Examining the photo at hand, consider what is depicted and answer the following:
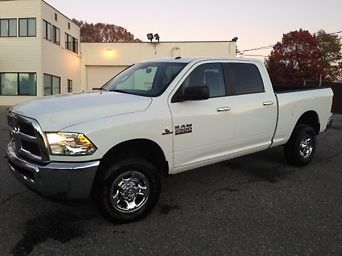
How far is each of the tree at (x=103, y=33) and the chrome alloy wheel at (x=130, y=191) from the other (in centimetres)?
7094

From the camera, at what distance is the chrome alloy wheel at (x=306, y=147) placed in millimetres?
6883

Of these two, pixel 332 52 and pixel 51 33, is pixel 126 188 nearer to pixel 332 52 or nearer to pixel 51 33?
pixel 51 33

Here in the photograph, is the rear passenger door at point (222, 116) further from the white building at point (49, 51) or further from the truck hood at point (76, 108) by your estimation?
the white building at point (49, 51)

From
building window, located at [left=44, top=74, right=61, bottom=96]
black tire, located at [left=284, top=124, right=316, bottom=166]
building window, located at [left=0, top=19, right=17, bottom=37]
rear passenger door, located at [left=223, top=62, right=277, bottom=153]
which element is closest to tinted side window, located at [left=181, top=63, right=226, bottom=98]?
rear passenger door, located at [left=223, top=62, right=277, bottom=153]

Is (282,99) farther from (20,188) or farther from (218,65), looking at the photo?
(20,188)

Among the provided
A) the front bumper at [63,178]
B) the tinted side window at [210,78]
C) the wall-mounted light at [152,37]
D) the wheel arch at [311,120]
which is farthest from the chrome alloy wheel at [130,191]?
the wall-mounted light at [152,37]

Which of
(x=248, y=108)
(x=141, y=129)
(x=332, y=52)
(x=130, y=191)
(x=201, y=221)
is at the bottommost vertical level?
(x=201, y=221)

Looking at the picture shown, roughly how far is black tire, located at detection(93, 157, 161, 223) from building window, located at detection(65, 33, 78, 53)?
29.6 metres

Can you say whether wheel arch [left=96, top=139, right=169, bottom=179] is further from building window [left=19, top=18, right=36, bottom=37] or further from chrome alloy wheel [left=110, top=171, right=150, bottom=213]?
building window [left=19, top=18, right=36, bottom=37]

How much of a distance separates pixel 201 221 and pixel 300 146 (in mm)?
3172

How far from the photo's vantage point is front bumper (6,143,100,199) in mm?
3818

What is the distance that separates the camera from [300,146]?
6.86m

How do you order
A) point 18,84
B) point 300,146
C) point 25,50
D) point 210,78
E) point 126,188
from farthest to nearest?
point 18,84, point 25,50, point 300,146, point 210,78, point 126,188

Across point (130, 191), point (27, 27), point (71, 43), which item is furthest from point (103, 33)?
point (130, 191)
